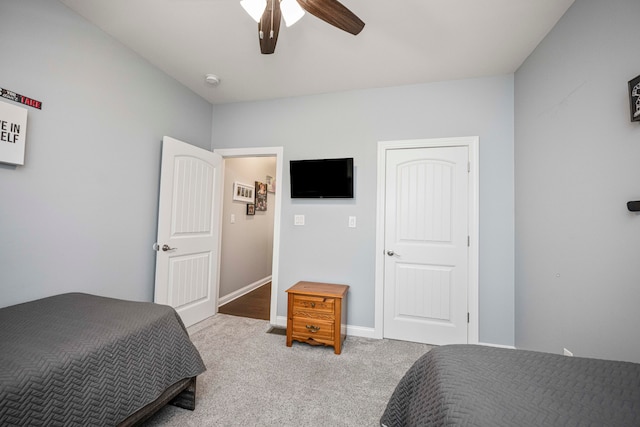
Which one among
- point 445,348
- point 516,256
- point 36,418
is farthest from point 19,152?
point 516,256

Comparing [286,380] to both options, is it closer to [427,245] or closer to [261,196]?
[427,245]

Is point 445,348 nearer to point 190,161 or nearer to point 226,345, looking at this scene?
point 226,345

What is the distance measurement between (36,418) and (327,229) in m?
2.35

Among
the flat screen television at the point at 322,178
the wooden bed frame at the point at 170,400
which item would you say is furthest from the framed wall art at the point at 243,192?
the wooden bed frame at the point at 170,400

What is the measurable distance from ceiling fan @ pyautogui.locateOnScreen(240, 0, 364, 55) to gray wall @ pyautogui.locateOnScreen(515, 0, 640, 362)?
1.37 meters

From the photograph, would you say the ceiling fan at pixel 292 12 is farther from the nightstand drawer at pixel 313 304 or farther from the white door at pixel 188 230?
the nightstand drawer at pixel 313 304

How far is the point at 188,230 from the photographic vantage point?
2.82 meters

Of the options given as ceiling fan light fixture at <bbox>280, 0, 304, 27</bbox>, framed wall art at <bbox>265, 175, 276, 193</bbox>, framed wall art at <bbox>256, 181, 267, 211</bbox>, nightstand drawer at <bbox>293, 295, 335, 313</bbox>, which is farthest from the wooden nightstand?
framed wall art at <bbox>265, 175, 276, 193</bbox>

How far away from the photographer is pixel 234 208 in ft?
12.9

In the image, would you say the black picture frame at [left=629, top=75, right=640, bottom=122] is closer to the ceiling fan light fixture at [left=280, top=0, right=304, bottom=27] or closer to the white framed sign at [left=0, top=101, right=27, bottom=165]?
the ceiling fan light fixture at [left=280, top=0, right=304, bottom=27]

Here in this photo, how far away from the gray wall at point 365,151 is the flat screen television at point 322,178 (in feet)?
0.34

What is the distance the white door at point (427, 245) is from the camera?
257 centimetres

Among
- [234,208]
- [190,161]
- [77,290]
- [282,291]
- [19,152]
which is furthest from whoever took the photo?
[234,208]

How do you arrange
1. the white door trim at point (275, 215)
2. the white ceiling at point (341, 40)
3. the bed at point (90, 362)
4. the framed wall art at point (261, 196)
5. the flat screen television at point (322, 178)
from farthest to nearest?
the framed wall art at point (261, 196)
the white door trim at point (275, 215)
the flat screen television at point (322, 178)
the white ceiling at point (341, 40)
the bed at point (90, 362)
